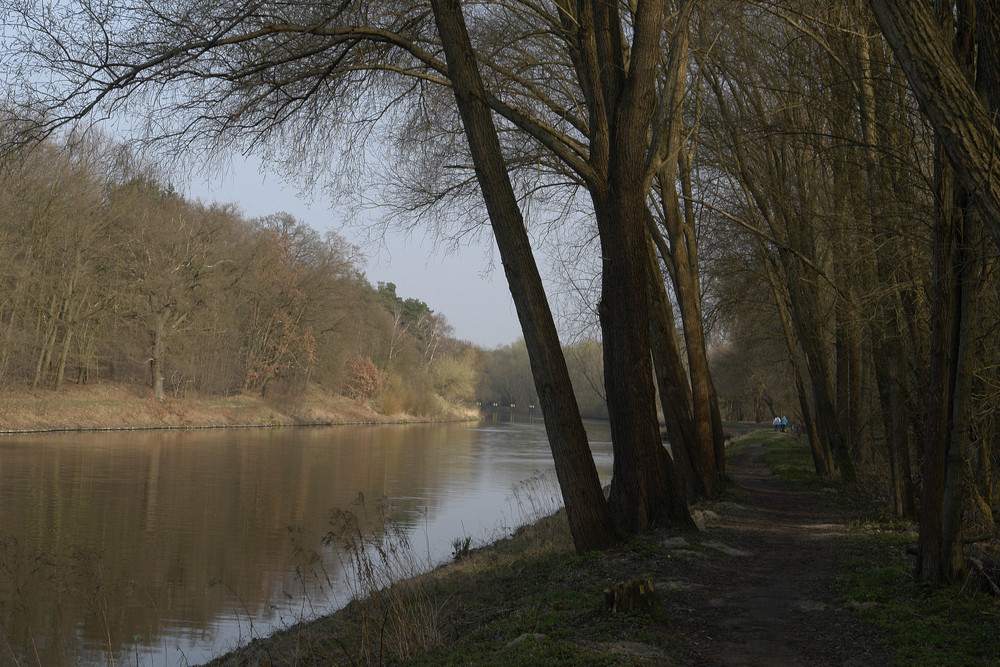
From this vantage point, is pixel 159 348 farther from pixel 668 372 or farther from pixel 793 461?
pixel 668 372

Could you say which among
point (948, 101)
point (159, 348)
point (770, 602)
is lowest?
point (770, 602)

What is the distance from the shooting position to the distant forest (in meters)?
31.4

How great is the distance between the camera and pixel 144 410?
36594 millimetres

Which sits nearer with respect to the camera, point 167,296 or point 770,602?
point 770,602

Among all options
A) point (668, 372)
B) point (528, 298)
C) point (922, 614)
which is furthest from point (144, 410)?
point (922, 614)

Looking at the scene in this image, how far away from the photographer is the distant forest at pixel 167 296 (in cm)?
3139

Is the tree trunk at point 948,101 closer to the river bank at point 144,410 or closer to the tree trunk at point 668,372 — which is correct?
the tree trunk at point 668,372

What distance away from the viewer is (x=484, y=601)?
7.34 meters

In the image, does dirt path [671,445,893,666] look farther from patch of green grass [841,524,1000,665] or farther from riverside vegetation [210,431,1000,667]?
patch of green grass [841,524,1000,665]

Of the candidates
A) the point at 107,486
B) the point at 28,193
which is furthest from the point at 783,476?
the point at 28,193

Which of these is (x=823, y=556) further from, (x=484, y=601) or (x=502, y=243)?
(x=502, y=243)

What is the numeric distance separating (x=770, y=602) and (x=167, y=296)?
118 ft

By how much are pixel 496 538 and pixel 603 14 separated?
8.58m

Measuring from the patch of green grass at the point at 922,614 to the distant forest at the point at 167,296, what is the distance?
61.5 feet
